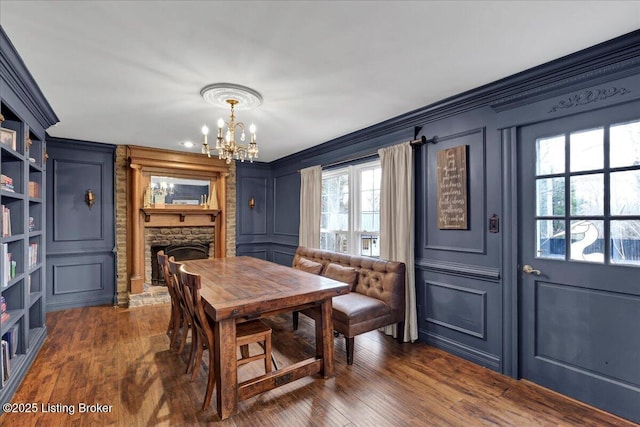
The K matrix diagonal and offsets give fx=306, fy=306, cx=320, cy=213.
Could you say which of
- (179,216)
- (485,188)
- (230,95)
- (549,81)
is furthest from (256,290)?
(179,216)

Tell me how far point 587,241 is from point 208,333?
284 centimetres

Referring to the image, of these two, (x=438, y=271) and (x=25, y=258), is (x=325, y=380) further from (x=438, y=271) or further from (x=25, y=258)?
(x=25, y=258)

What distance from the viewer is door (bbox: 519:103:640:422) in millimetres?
2062

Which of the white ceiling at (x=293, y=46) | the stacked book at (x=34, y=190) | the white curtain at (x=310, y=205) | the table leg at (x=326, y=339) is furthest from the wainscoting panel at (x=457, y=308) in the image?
the stacked book at (x=34, y=190)

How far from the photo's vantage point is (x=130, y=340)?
3389 mm

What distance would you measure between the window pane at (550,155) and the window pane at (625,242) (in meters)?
0.54

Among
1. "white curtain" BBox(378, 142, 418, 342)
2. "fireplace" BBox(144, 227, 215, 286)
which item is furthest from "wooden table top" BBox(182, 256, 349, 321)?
"fireplace" BBox(144, 227, 215, 286)

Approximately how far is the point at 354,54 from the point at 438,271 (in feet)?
7.41

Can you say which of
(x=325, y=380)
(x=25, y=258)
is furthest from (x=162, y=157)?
(x=325, y=380)

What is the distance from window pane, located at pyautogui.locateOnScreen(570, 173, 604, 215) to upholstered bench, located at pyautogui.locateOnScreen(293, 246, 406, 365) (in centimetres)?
155

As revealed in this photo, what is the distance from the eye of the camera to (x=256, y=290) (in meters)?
2.42

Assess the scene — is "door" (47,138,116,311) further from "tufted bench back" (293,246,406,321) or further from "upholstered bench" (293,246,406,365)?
"tufted bench back" (293,246,406,321)

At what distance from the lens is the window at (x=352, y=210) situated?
13.8 ft

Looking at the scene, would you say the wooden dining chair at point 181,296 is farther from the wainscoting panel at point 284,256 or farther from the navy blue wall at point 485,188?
the wainscoting panel at point 284,256
